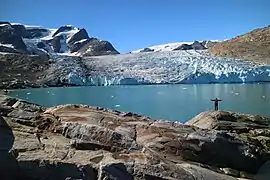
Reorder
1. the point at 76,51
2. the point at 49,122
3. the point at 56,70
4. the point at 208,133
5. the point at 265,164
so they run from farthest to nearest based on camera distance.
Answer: the point at 76,51 < the point at 56,70 < the point at 265,164 < the point at 208,133 < the point at 49,122

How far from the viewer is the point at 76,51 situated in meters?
182

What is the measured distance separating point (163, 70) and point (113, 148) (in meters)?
55.2

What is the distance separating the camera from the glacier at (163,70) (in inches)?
2281

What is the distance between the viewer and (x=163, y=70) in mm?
61812

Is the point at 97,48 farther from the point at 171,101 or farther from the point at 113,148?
the point at 113,148

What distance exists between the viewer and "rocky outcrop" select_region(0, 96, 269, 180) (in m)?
5.85

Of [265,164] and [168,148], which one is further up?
[168,148]

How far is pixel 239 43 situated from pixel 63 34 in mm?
131283

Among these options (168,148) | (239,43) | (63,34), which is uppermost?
(63,34)

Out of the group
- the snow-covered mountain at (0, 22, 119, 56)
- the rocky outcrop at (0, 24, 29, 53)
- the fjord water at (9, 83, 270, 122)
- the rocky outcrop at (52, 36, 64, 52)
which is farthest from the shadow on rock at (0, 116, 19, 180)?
the rocky outcrop at (52, 36, 64, 52)

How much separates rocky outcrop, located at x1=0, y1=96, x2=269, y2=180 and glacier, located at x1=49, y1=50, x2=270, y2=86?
1909 inches

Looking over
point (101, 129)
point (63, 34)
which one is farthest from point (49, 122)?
point (63, 34)

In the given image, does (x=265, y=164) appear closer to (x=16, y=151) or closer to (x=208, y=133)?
(x=208, y=133)

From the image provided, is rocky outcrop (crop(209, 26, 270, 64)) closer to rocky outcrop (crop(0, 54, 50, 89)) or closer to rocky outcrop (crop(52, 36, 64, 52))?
rocky outcrop (crop(0, 54, 50, 89))
